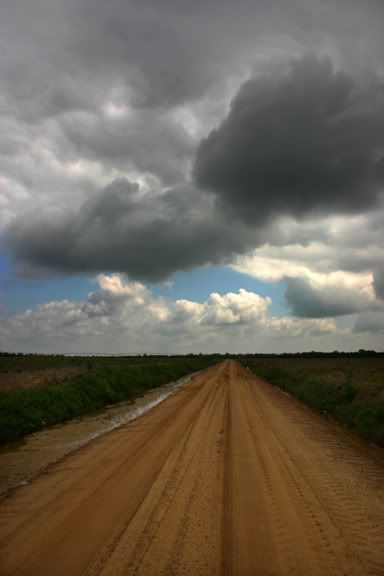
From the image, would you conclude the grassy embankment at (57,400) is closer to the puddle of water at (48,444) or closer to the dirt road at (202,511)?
the puddle of water at (48,444)

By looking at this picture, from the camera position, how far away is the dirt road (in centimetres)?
476

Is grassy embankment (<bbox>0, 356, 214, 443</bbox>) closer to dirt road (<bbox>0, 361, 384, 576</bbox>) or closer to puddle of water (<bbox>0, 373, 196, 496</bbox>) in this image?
puddle of water (<bbox>0, 373, 196, 496</bbox>)

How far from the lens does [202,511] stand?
6.26 m

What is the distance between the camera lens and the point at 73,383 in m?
21.3

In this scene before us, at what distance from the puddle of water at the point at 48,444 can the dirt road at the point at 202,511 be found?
0.55m

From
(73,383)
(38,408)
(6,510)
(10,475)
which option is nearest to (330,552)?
(6,510)

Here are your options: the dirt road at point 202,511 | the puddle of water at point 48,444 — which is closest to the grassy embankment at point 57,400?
the puddle of water at point 48,444

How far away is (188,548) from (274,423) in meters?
9.86

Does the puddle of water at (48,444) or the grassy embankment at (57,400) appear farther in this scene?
the grassy embankment at (57,400)

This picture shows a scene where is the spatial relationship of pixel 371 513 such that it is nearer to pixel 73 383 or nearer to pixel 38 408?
pixel 38 408

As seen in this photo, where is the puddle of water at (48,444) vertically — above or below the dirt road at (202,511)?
below

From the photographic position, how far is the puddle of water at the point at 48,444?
898 centimetres

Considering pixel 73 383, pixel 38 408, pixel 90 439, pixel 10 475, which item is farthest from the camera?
pixel 73 383

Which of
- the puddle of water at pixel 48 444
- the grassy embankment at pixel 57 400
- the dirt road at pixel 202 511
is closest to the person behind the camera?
the dirt road at pixel 202 511
